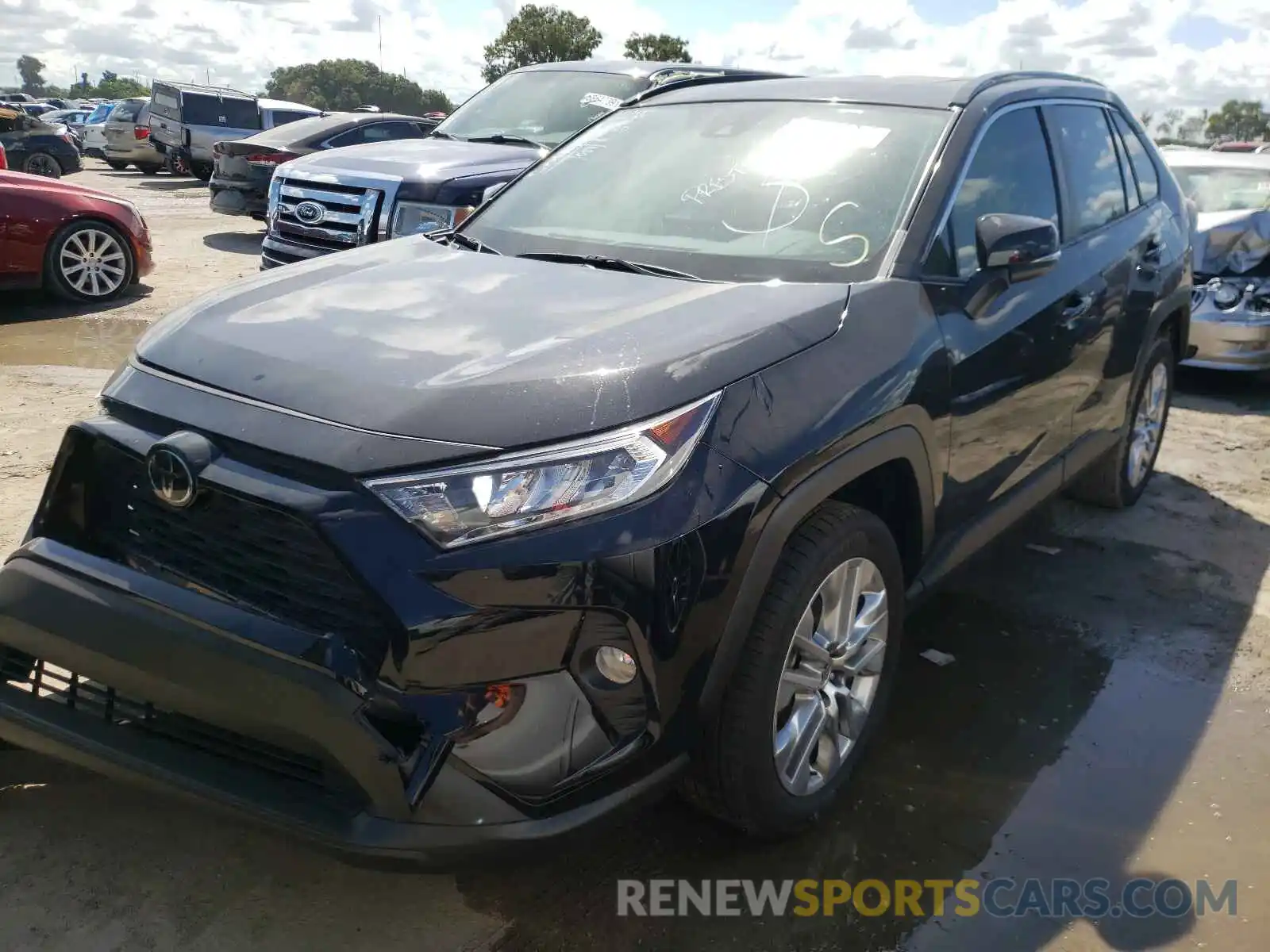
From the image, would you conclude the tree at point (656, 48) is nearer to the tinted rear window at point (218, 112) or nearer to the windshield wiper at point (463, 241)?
the tinted rear window at point (218, 112)

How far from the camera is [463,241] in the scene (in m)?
3.51

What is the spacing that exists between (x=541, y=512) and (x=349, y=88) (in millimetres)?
101192

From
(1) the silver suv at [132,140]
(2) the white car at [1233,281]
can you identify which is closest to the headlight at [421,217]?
(2) the white car at [1233,281]

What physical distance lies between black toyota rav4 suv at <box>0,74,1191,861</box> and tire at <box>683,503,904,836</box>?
1 centimetres

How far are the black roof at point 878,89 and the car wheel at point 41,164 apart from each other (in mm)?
18218

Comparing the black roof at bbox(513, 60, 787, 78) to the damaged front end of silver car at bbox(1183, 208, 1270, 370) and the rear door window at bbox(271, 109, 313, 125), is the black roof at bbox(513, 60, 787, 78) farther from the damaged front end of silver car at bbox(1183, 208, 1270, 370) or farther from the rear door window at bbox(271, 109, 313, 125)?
the rear door window at bbox(271, 109, 313, 125)

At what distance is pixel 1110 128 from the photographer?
4562mm

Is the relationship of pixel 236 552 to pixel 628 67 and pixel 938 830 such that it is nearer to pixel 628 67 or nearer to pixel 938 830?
pixel 938 830

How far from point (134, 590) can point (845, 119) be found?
244 cm

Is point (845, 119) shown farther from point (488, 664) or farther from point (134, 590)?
point (134, 590)

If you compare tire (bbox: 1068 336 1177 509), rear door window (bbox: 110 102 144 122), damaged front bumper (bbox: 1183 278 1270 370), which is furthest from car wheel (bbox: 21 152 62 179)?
tire (bbox: 1068 336 1177 509)

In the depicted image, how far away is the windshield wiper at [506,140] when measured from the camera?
784 centimetres

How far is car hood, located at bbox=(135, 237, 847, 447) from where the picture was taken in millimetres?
2180

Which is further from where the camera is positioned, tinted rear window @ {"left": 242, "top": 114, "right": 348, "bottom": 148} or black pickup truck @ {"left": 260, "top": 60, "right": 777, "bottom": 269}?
tinted rear window @ {"left": 242, "top": 114, "right": 348, "bottom": 148}
